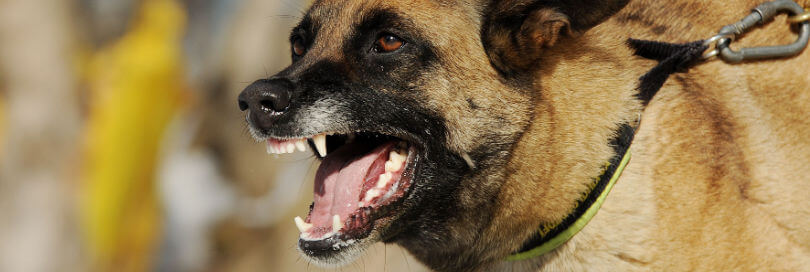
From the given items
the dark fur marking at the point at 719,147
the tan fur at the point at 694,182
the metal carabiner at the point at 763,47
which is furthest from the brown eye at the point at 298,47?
the metal carabiner at the point at 763,47

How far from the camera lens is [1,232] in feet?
22.6

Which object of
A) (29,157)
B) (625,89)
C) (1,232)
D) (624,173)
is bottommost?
(624,173)

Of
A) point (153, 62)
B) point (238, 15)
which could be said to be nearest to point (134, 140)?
point (153, 62)

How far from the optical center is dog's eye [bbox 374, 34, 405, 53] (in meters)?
2.97

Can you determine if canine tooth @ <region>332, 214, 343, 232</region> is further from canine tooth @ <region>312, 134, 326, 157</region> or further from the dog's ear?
the dog's ear

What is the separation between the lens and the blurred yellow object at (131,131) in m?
7.47

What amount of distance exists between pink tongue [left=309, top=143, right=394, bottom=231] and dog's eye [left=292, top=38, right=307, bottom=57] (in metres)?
0.52

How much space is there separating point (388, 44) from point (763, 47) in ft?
4.80

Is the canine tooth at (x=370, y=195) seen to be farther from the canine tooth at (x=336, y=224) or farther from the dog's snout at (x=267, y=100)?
the dog's snout at (x=267, y=100)

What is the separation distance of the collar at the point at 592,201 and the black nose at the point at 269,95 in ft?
3.27

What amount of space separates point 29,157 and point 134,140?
1178 millimetres

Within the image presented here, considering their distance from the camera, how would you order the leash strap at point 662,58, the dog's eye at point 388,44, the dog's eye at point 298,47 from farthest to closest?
the dog's eye at point 298,47 < the leash strap at point 662,58 < the dog's eye at point 388,44

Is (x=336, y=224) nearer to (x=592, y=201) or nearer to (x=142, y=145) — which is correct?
(x=592, y=201)

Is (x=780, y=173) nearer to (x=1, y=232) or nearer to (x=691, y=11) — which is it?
(x=691, y=11)
